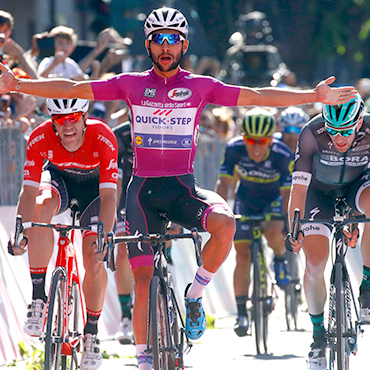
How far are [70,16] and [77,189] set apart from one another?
57.8 ft

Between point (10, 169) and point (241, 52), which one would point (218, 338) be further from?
point (241, 52)

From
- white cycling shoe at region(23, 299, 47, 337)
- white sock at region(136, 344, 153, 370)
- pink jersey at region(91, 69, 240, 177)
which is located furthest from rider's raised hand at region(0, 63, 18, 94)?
white sock at region(136, 344, 153, 370)

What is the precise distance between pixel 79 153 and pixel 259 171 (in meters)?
3.65

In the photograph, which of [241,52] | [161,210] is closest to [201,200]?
[161,210]

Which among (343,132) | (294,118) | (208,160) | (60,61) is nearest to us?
(343,132)

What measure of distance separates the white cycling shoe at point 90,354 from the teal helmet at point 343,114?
8.94 feet

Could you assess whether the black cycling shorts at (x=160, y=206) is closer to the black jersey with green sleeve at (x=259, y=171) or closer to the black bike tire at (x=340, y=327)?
the black bike tire at (x=340, y=327)

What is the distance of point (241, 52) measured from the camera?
23938 millimetres

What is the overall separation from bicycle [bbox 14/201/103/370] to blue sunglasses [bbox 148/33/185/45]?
1489mm

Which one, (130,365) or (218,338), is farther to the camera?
(218,338)

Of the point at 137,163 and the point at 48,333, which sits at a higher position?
the point at 137,163

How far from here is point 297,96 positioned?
6.26m

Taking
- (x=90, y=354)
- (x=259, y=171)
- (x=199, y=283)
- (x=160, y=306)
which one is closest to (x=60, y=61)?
(x=259, y=171)

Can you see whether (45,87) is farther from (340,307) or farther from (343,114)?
(340,307)
